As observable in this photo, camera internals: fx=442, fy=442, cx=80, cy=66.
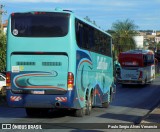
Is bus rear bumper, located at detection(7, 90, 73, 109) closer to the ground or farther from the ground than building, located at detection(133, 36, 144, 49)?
closer to the ground

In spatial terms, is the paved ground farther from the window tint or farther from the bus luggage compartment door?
the window tint

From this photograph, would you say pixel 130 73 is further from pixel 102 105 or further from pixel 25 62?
pixel 25 62

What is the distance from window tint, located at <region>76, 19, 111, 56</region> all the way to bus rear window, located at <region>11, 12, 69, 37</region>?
653 mm

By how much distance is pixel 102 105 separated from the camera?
2136cm

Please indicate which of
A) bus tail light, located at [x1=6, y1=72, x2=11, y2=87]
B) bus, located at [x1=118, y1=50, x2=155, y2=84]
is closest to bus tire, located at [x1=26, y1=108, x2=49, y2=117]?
bus tail light, located at [x1=6, y1=72, x2=11, y2=87]

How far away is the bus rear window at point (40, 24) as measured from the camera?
600 inches

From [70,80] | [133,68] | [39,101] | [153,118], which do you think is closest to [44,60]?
[70,80]

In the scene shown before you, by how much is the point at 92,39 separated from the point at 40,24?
3010mm

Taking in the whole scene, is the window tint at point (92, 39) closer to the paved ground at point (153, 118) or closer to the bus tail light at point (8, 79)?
the bus tail light at point (8, 79)

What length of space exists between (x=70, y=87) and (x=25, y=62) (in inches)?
70.8

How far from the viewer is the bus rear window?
50.0ft

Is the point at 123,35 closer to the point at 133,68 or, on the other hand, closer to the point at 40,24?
the point at 133,68

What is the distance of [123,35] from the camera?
355 feet

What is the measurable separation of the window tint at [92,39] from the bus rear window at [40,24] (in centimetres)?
65
